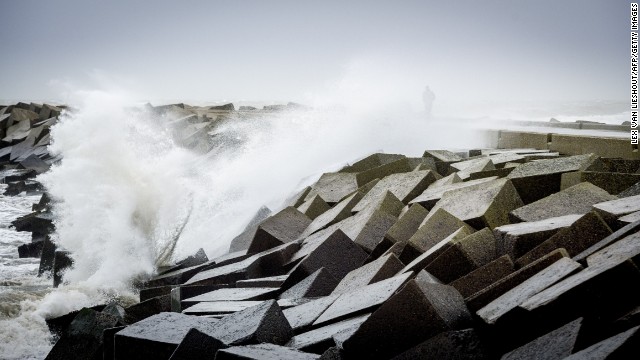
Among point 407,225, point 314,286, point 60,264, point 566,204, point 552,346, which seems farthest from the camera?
point 60,264

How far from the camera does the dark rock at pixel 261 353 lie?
2.18 m

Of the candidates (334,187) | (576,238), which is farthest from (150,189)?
(576,238)

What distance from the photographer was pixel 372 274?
3250mm

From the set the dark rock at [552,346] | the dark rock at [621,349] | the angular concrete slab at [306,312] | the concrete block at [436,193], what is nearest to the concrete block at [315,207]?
the concrete block at [436,193]

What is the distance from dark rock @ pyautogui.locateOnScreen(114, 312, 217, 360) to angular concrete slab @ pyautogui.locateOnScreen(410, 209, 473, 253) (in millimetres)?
1512

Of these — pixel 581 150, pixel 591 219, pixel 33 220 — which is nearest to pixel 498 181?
pixel 591 219

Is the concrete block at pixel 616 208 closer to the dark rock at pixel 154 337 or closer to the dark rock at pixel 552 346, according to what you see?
the dark rock at pixel 552 346

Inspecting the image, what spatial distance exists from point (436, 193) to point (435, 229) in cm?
105

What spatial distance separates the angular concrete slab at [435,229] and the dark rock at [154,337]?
1.51 metres

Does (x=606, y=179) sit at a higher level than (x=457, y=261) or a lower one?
higher

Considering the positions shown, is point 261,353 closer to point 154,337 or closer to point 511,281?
point 154,337

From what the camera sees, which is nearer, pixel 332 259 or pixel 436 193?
pixel 332 259

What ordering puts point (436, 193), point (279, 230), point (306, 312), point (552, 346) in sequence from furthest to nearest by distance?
1. point (279, 230)
2. point (436, 193)
3. point (306, 312)
4. point (552, 346)

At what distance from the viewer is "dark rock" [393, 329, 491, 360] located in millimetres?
2119
